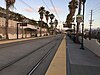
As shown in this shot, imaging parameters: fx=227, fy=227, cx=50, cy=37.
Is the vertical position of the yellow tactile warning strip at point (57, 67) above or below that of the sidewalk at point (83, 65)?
above

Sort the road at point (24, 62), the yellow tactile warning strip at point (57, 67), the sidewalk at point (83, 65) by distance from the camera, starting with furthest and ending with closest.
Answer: the sidewalk at point (83, 65), the road at point (24, 62), the yellow tactile warning strip at point (57, 67)

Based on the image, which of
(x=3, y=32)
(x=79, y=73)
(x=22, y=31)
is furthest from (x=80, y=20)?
(x=22, y=31)

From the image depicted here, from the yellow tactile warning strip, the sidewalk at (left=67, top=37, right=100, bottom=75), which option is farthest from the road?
the sidewalk at (left=67, top=37, right=100, bottom=75)

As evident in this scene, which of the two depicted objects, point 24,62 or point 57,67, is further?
point 24,62

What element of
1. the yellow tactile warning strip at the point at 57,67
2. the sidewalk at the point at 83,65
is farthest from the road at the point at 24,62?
the sidewalk at the point at 83,65

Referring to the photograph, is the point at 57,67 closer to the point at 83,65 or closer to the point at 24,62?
the point at 83,65

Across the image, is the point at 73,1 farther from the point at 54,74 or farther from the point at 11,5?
the point at 54,74

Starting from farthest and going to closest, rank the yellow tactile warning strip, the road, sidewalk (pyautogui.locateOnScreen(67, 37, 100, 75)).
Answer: sidewalk (pyautogui.locateOnScreen(67, 37, 100, 75)) → the road → the yellow tactile warning strip

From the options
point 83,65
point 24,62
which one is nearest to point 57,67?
point 83,65

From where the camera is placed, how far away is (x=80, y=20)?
2642 cm

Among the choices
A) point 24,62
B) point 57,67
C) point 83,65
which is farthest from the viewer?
point 24,62

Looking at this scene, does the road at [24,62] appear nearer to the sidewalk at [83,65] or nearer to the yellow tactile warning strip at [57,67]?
the yellow tactile warning strip at [57,67]

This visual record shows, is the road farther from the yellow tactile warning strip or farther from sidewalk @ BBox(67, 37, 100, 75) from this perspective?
sidewalk @ BBox(67, 37, 100, 75)

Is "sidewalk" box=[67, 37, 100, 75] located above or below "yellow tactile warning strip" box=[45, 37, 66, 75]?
below
